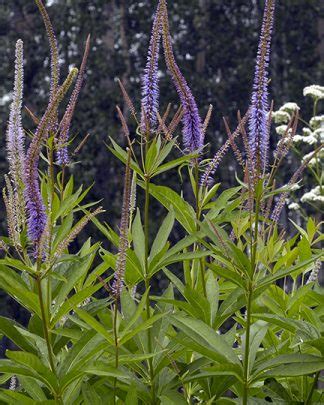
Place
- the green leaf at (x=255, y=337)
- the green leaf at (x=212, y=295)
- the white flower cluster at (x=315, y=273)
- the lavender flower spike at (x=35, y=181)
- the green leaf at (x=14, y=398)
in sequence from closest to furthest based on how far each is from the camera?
the lavender flower spike at (x=35, y=181), the green leaf at (x=14, y=398), the green leaf at (x=255, y=337), the green leaf at (x=212, y=295), the white flower cluster at (x=315, y=273)

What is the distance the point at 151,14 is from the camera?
2156cm

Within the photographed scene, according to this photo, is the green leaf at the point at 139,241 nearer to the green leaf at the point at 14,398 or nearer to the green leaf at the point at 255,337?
the green leaf at the point at 255,337

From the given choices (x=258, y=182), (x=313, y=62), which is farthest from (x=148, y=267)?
(x=313, y=62)

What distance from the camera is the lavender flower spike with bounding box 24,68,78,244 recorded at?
74.9 inches

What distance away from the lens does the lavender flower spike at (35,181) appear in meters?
1.90

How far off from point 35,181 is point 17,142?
160 mm

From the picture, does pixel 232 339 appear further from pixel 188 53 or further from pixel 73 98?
pixel 188 53

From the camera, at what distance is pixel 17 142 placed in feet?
6.72

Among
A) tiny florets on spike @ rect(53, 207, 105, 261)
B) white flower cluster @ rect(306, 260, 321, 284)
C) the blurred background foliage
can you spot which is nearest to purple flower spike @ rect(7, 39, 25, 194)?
tiny florets on spike @ rect(53, 207, 105, 261)

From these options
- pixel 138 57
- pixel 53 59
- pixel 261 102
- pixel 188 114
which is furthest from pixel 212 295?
pixel 138 57

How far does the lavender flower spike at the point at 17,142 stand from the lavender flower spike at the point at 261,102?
45 centimetres

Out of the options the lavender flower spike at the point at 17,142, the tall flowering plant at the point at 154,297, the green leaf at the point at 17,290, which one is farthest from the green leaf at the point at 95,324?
the lavender flower spike at the point at 17,142

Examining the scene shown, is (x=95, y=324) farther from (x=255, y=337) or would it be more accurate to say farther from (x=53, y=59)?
(x=53, y=59)

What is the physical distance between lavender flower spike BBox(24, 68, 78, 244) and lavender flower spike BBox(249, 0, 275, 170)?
0.37 m
